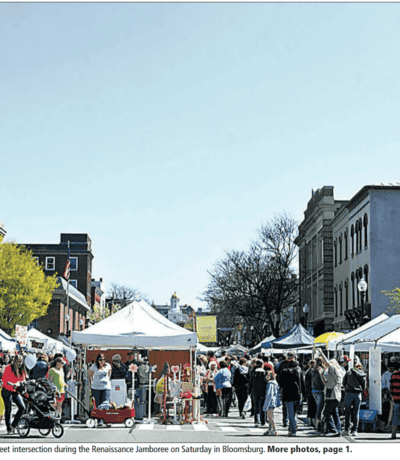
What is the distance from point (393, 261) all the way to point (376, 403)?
31.9 metres

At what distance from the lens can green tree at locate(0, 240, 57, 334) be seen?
61219mm

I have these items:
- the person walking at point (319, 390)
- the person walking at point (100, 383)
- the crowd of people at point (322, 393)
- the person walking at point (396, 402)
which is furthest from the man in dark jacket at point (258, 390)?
the person walking at point (396, 402)

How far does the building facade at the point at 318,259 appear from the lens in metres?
63.6

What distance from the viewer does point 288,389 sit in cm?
1816

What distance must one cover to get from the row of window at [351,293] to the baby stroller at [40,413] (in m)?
36.0

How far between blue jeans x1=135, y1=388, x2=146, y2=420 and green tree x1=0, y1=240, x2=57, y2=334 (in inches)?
1569

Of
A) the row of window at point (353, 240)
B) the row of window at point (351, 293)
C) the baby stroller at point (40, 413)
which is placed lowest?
the baby stroller at point (40, 413)

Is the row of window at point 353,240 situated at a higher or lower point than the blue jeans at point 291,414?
higher

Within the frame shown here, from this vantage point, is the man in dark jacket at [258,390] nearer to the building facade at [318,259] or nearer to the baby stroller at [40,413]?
the baby stroller at [40,413]

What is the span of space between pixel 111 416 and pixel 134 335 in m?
2.77

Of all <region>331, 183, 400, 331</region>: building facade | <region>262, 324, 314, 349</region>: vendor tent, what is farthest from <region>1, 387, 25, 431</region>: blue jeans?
<region>331, 183, 400, 331</region>: building facade

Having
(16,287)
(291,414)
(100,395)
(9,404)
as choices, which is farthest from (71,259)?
(291,414)
